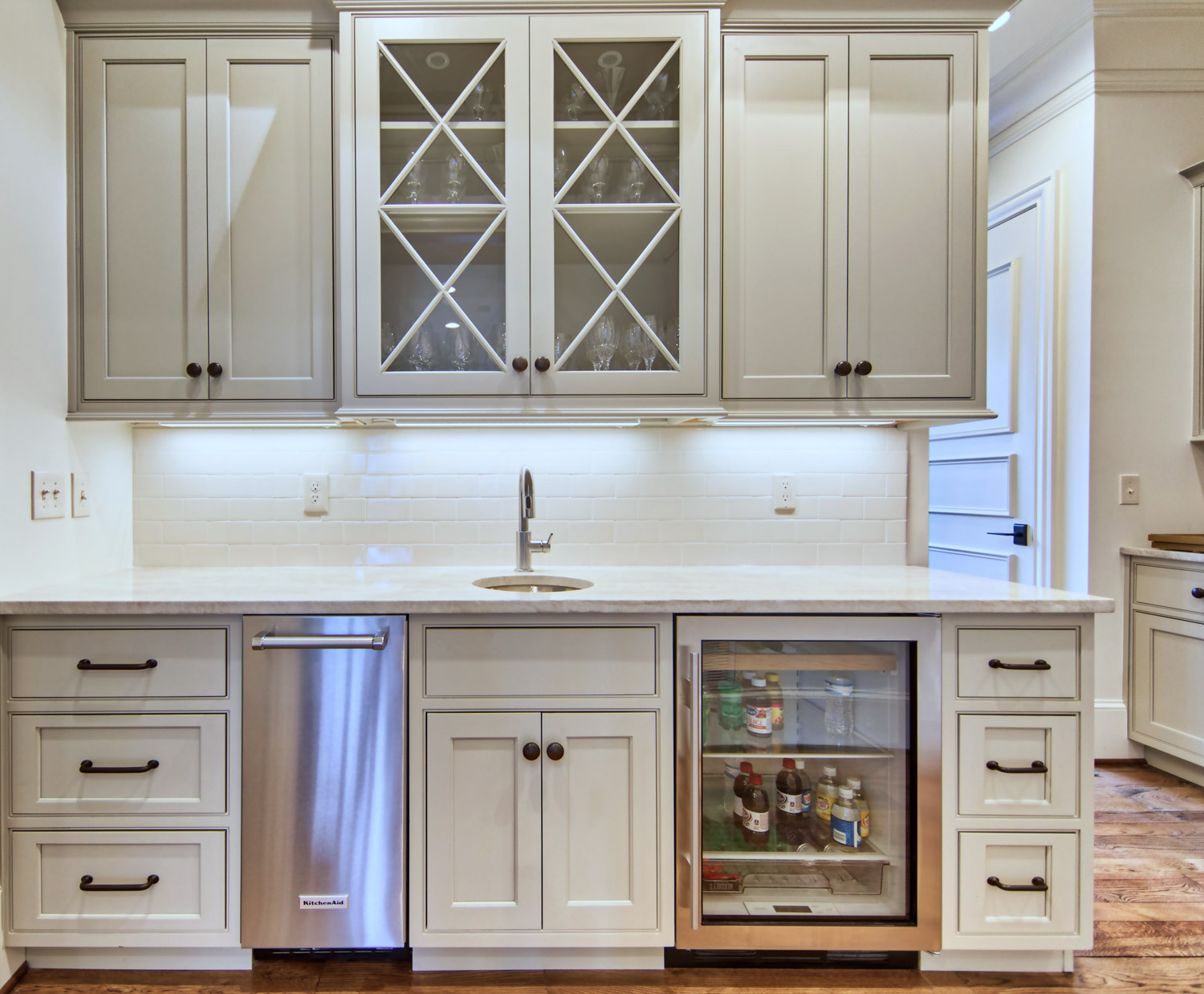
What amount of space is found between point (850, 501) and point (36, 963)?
2.43 m

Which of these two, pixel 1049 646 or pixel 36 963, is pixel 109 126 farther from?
pixel 1049 646

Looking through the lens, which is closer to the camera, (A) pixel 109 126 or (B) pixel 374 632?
(B) pixel 374 632

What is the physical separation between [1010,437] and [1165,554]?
2.50 ft

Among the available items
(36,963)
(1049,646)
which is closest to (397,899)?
(36,963)

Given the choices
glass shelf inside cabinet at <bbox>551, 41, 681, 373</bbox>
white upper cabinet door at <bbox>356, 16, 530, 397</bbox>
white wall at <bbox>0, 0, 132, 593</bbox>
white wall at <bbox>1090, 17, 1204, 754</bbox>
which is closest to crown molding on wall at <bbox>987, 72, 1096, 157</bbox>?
white wall at <bbox>1090, 17, 1204, 754</bbox>

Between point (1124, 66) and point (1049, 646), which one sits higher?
point (1124, 66)

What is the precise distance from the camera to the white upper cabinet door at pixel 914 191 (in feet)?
5.97

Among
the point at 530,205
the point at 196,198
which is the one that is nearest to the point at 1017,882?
the point at 530,205

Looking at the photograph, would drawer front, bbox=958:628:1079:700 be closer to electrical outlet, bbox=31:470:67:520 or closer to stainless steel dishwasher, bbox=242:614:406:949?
stainless steel dishwasher, bbox=242:614:406:949

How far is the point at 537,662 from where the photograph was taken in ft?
5.05

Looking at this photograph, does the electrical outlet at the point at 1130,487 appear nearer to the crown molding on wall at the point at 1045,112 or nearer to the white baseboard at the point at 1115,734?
the white baseboard at the point at 1115,734

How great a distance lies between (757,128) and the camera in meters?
1.82

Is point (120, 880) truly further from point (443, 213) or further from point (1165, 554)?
point (1165, 554)

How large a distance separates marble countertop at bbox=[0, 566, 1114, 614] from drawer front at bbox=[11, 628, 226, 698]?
6cm
